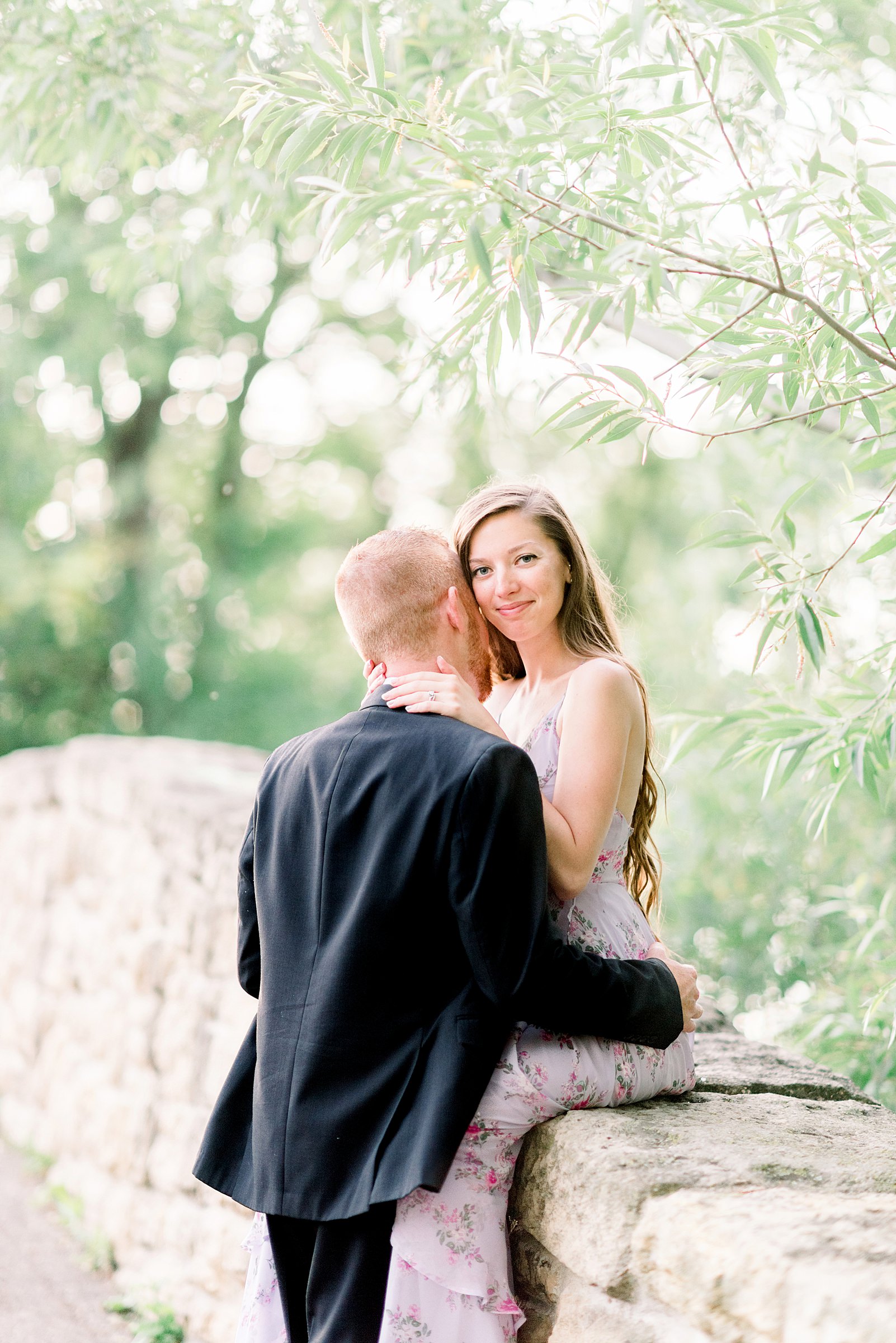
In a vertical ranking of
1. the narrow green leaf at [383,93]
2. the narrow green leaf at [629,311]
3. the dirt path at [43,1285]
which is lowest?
the dirt path at [43,1285]

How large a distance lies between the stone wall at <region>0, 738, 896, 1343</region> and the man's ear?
86 cm

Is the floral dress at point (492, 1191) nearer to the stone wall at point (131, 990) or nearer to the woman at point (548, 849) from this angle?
the woman at point (548, 849)

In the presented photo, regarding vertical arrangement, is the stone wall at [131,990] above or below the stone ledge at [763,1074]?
below

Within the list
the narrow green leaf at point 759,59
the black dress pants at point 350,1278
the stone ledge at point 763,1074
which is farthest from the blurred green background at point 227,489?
the black dress pants at point 350,1278

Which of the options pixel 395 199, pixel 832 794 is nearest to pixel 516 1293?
pixel 832 794

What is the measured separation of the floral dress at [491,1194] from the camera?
1731 mm

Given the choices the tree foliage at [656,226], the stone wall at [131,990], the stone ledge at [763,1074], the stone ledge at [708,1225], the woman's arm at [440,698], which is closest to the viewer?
the stone ledge at [708,1225]

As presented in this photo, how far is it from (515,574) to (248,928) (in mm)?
864

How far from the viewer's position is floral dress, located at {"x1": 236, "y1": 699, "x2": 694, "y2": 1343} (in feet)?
5.68

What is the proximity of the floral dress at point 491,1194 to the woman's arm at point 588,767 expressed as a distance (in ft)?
0.31

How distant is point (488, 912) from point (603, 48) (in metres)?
1.44

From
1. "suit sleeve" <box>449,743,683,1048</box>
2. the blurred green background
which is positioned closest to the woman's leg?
"suit sleeve" <box>449,743,683,1048</box>

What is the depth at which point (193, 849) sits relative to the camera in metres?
4.04

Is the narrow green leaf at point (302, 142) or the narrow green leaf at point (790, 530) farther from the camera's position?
the narrow green leaf at point (790, 530)
